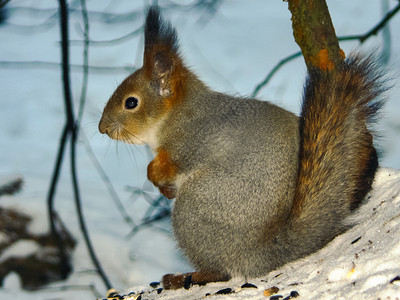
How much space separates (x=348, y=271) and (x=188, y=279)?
0.53 m

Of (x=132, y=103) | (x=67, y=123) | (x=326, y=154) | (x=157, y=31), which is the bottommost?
(x=326, y=154)

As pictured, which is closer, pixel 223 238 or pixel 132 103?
pixel 223 238

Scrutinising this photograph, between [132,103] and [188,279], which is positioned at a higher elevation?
[132,103]

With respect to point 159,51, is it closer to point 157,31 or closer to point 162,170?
point 157,31

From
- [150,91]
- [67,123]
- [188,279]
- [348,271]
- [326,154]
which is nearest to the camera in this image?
[348,271]

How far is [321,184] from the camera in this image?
1.37 metres

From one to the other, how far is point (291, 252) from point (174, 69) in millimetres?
688

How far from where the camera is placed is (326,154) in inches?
54.2

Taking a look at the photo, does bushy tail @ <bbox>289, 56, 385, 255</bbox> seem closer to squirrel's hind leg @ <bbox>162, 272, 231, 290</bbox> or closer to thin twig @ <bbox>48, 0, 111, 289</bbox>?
squirrel's hind leg @ <bbox>162, 272, 231, 290</bbox>

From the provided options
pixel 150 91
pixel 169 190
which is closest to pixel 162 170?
pixel 169 190

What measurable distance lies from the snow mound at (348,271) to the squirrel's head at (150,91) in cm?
53

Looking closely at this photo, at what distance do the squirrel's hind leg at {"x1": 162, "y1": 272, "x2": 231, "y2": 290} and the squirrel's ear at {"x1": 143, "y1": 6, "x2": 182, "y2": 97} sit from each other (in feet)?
1.90

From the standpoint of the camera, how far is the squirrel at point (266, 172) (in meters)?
1.37

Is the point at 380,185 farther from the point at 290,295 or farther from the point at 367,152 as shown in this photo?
the point at 290,295
